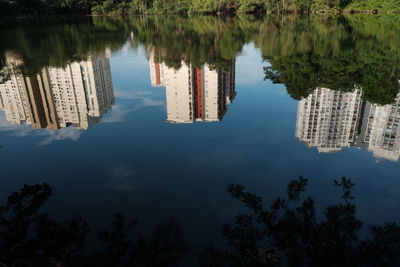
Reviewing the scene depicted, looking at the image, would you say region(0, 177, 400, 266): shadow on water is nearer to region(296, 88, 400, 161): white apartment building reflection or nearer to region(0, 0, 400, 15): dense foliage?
region(296, 88, 400, 161): white apartment building reflection

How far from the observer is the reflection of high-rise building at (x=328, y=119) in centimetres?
876

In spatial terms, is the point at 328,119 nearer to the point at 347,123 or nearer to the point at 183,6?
the point at 347,123

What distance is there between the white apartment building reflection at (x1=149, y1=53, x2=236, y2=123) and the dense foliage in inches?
2108

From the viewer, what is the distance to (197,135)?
31.0 ft

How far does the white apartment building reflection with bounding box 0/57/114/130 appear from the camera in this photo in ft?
35.2

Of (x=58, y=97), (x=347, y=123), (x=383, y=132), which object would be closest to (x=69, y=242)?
(x=347, y=123)

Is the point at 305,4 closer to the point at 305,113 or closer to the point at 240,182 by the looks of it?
the point at 305,113

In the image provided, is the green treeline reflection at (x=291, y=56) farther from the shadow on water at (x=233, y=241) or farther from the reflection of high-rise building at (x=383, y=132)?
the shadow on water at (x=233, y=241)

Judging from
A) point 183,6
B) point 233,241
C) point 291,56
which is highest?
point 183,6

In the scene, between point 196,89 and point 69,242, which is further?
point 196,89

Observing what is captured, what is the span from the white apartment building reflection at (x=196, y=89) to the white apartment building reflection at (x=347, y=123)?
330 cm

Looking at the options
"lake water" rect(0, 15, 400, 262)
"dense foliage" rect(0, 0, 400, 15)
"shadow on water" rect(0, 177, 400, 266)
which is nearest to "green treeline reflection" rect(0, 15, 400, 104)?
"lake water" rect(0, 15, 400, 262)

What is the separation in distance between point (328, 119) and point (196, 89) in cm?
668

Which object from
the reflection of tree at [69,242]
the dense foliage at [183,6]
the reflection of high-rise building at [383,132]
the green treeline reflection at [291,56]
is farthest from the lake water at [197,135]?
the dense foliage at [183,6]
